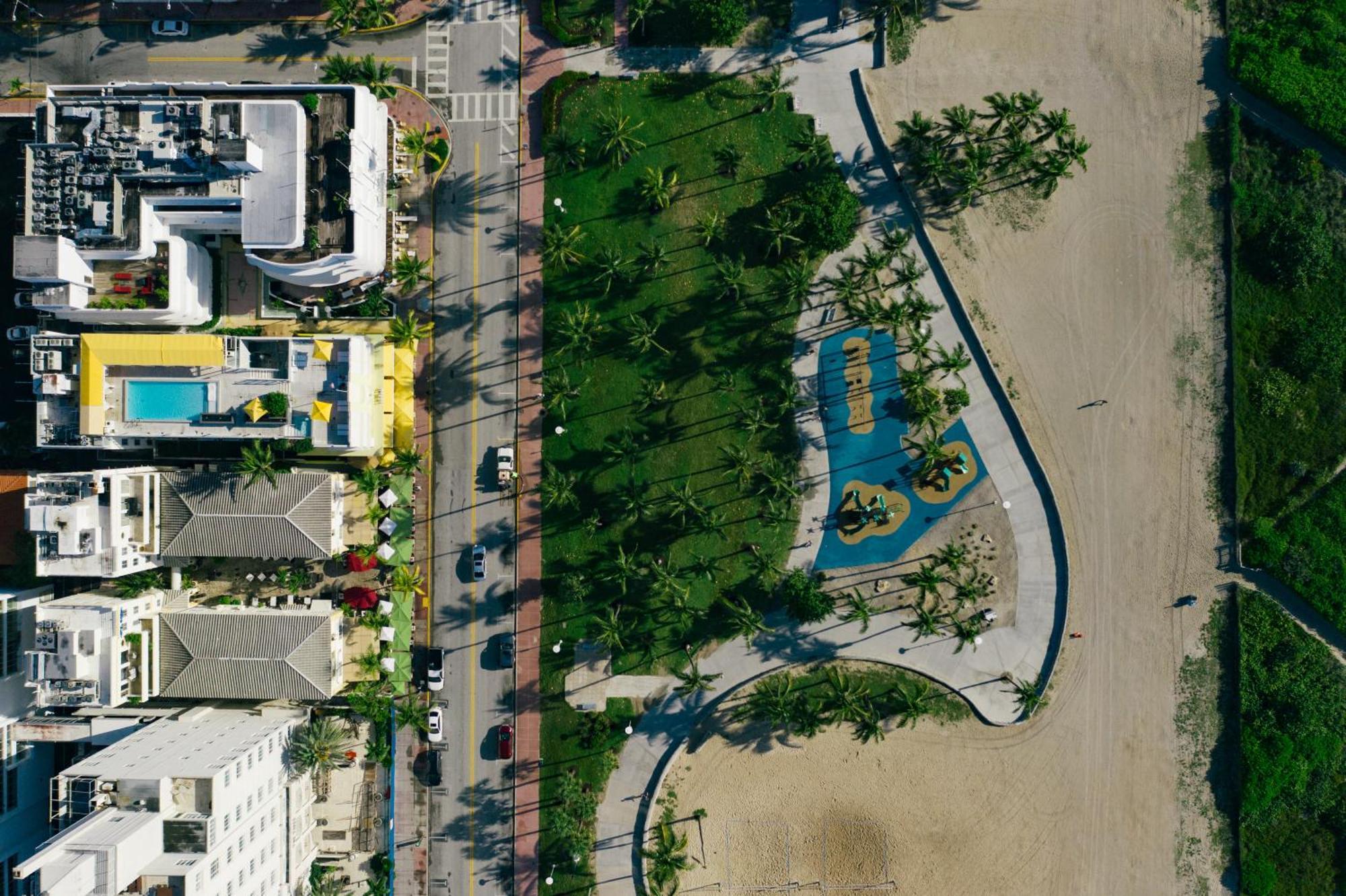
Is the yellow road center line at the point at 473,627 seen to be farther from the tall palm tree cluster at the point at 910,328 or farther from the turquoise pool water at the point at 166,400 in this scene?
the tall palm tree cluster at the point at 910,328

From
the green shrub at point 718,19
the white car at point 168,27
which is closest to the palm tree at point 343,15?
the white car at point 168,27

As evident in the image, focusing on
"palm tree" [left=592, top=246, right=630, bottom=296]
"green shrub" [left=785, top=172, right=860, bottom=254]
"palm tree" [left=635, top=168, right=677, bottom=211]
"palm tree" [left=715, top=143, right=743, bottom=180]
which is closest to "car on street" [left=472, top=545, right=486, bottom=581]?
"palm tree" [left=592, top=246, right=630, bottom=296]

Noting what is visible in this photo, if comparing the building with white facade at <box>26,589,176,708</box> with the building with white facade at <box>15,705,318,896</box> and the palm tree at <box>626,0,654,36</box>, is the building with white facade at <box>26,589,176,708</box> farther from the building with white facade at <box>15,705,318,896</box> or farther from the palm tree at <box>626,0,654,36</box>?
the palm tree at <box>626,0,654,36</box>

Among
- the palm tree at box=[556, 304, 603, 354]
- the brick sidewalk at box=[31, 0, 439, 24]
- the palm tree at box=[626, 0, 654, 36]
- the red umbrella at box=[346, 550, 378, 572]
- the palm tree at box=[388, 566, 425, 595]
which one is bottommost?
the palm tree at box=[388, 566, 425, 595]

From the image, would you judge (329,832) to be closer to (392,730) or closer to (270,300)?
(392,730)

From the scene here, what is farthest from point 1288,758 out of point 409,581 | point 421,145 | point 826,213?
point 421,145

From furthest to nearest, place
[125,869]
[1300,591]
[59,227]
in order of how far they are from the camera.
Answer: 1. [1300,591]
2. [59,227]
3. [125,869]

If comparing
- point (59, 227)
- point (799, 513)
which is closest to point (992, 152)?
point (799, 513)
